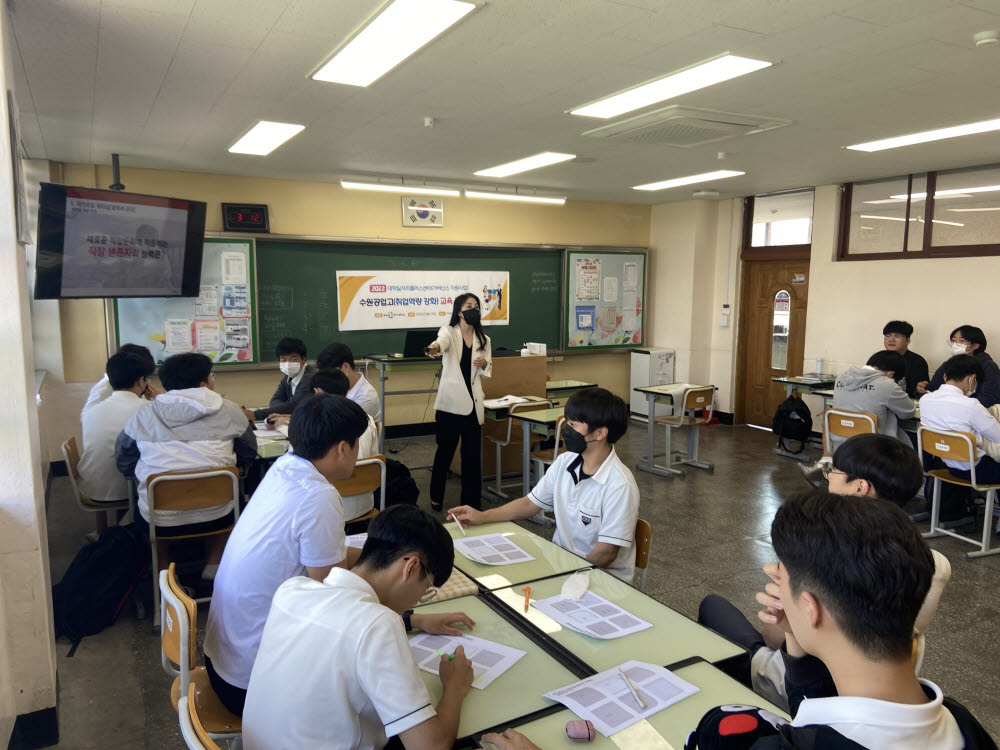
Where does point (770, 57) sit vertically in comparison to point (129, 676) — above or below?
above

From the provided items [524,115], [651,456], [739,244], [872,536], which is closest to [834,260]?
[739,244]

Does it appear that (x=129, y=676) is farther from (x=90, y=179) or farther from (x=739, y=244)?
(x=739, y=244)

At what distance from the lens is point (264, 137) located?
487 centimetres

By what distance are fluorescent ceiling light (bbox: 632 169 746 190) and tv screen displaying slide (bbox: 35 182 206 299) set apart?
4.40 metres

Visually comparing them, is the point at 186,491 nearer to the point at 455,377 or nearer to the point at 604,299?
the point at 455,377

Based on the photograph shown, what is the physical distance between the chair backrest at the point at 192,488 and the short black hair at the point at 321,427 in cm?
136

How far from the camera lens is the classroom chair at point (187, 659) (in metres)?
1.64

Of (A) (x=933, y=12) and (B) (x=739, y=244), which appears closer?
(A) (x=933, y=12)

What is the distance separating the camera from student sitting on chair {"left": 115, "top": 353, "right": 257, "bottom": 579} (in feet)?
10.8

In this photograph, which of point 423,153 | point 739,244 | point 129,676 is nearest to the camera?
point 129,676

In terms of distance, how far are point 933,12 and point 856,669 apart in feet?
9.12

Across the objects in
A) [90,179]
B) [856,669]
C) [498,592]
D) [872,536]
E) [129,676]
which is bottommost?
[129,676]

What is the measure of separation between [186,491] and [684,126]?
141 inches

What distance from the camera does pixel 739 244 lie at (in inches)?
324
